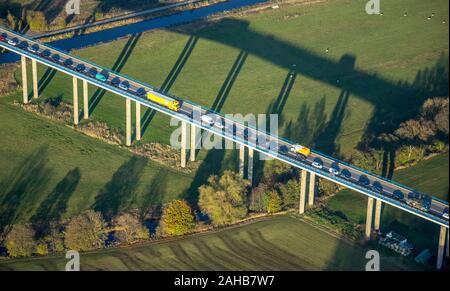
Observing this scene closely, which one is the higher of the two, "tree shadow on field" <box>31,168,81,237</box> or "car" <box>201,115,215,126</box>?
"car" <box>201,115,215,126</box>

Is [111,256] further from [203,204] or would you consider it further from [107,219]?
[203,204]

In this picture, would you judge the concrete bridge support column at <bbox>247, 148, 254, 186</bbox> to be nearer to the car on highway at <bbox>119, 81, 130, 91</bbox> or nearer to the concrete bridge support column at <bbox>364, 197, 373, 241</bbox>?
the concrete bridge support column at <bbox>364, 197, 373, 241</bbox>

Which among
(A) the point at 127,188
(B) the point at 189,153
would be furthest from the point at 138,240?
(B) the point at 189,153

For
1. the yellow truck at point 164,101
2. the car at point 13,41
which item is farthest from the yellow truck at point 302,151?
the car at point 13,41

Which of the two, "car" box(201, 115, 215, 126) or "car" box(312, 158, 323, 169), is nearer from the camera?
"car" box(312, 158, 323, 169)

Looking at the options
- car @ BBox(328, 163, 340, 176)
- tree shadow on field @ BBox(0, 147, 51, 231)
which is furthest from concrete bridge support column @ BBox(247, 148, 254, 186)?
tree shadow on field @ BBox(0, 147, 51, 231)

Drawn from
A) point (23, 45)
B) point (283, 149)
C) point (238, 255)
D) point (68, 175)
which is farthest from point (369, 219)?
point (23, 45)

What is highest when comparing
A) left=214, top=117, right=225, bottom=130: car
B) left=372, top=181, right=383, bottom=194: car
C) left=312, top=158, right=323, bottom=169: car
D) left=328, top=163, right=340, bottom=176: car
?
left=214, top=117, right=225, bottom=130: car

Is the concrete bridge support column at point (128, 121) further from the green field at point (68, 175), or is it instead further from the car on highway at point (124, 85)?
the car on highway at point (124, 85)
